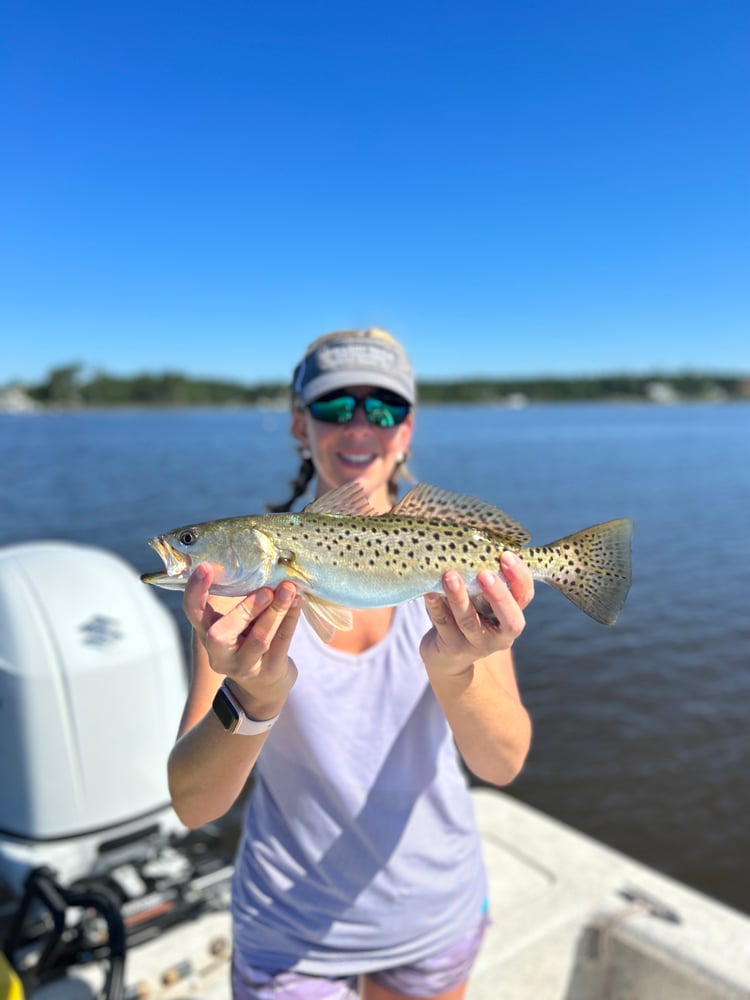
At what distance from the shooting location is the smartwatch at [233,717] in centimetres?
251

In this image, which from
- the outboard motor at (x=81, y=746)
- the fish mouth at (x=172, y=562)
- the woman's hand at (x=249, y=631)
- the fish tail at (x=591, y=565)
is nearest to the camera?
the woman's hand at (x=249, y=631)

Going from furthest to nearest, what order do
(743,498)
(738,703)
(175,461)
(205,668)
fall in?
(175,461), (743,498), (738,703), (205,668)

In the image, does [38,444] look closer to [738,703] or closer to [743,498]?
[743,498]

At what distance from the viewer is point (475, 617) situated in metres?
2.53

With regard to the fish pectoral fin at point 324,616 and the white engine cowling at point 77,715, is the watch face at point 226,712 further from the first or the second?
the white engine cowling at point 77,715

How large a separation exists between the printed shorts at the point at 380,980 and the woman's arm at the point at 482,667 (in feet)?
2.30

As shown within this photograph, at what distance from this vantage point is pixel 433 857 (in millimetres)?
2990

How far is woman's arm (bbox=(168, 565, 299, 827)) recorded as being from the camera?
239 cm

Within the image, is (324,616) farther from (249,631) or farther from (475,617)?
(475,617)

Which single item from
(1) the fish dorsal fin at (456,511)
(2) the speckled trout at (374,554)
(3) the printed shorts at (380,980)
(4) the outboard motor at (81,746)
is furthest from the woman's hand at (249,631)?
(4) the outboard motor at (81,746)

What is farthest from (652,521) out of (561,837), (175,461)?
(175,461)

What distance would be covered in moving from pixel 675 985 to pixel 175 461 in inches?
1870

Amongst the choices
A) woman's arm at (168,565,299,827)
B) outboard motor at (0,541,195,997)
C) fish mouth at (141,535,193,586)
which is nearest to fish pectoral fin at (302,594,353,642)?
woman's arm at (168,565,299,827)

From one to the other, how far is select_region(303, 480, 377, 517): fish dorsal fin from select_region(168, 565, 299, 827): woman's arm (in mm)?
471
